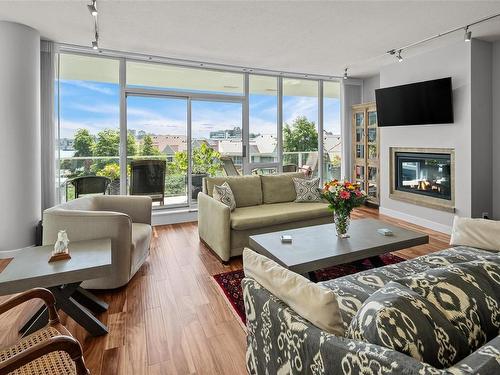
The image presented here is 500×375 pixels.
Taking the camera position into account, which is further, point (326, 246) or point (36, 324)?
point (326, 246)

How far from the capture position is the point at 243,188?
4.21 metres

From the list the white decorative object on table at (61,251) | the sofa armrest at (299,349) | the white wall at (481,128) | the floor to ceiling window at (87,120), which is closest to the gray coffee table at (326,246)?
the sofa armrest at (299,349)

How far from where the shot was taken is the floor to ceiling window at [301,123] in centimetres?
636

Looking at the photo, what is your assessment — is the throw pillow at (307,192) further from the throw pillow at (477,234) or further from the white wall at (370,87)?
the white wall at (370,87)

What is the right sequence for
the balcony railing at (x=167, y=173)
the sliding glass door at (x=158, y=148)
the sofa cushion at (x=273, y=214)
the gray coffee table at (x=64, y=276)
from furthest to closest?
the sliding glass door at (x=158, y=148) < the balcony railing at (x=167, y=173) < the sofa cushion at (x=273, y=214) < the gray coffee table at (x=64, y=276)

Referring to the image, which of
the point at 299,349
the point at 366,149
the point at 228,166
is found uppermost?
the point at 366,149

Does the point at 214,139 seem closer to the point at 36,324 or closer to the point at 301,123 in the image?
the point at 301,123

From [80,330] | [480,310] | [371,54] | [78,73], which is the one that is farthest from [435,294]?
[78,73]

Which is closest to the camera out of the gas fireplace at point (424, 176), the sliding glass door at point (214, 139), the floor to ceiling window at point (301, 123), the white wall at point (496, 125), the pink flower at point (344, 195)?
the pink flower at point (344, 195)

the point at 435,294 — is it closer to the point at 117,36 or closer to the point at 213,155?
the point at 117,36

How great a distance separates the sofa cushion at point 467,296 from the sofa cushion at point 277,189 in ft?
10.5

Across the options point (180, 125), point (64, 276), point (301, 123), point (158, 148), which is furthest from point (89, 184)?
point (301, 123)

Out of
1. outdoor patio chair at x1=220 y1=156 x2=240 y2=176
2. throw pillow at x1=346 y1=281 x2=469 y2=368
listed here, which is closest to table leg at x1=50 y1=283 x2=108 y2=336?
throw pillow at x1=346 y1=281 x2=469 y2=368

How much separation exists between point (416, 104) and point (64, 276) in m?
5.04
